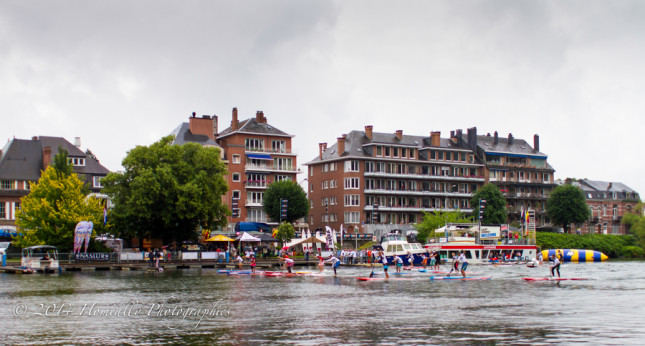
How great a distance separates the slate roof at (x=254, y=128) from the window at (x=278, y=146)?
1482 millimetres

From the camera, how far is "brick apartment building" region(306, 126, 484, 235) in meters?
126

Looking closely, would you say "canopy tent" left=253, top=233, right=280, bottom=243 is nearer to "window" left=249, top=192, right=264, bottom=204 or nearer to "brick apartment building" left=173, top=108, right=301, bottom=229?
"brick apartment building" left=173, top=108, right=301, bottom=229

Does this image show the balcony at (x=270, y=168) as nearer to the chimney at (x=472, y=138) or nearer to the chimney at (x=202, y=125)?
the chimney at (x=202, y=125)

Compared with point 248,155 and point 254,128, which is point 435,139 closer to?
point 254,128

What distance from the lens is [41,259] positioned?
72312mm

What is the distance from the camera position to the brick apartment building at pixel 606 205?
156000 mm

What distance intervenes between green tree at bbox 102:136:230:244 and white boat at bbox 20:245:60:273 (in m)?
8.61

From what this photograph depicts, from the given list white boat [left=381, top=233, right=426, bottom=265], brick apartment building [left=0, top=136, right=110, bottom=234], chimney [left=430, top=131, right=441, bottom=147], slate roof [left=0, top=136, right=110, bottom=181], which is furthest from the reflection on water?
chimney [left=430, top=131, right=441, bottom=147]

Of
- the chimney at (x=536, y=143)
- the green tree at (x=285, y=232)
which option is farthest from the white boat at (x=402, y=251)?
the chimney at (x=536, y=143)

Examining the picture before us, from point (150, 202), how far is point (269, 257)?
17373 millimetres

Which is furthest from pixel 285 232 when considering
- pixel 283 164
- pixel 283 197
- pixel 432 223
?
pixel 432 223

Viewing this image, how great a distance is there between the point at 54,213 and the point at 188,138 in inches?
1527

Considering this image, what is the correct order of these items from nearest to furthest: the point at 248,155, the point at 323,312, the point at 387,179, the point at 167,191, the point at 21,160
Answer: the point at 323,312 < the point at 167,191 < the point at 21,160 < the point at 248,155 < the point at 387,179

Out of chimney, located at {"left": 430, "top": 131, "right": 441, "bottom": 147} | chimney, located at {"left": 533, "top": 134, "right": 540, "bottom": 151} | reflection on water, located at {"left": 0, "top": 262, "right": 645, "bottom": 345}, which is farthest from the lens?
chimney, located at {"left": 533, "top": 134, "right": 540, "bottom": 151}
